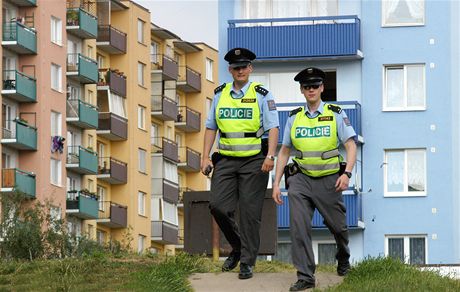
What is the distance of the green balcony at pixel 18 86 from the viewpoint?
287 ft

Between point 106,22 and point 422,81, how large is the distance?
40053 mm

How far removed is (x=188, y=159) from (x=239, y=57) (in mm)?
93962

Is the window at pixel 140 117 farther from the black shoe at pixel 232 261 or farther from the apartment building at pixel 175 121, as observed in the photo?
the black shoe at pixel 232 261

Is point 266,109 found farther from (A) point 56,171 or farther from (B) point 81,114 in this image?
(B) point 81,114

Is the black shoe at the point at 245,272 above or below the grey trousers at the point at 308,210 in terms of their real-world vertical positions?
below

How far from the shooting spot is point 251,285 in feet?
71.1

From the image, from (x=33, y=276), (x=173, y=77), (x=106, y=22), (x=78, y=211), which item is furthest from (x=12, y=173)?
(x=33, y=276)

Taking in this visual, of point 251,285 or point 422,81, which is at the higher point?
point 422,81

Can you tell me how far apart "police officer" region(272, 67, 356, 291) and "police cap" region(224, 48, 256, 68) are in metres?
0.72

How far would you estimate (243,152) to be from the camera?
72.7ft

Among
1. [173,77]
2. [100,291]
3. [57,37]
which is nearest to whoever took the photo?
[100,291]

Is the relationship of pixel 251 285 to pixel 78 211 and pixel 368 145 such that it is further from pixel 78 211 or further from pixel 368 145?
pixel 78 211

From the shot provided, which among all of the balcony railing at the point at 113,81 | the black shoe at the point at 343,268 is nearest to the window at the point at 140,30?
the balcony railing at the point at 113,81

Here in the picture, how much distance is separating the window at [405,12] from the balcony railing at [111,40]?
38108 mm
